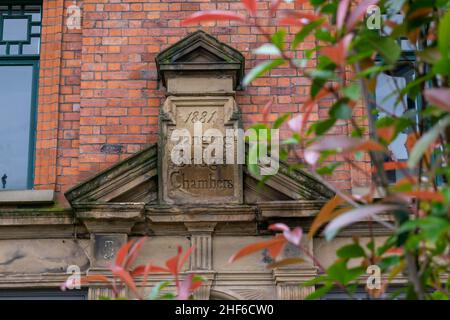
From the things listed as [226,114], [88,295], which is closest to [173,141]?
[226,114]

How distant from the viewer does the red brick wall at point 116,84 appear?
305 inches

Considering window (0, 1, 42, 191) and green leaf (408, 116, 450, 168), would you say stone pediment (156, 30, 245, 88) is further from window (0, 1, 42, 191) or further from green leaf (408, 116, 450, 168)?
green leaf (408, 116, 450, 168)

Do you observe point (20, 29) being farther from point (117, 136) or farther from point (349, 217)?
point (349, 217)

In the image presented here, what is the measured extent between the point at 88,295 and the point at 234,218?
1.39 metres

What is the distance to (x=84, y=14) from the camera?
8148mm

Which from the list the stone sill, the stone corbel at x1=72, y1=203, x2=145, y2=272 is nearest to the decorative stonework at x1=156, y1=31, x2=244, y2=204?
the stone corbel at x1=72, y1=203, x2=145, y2=272

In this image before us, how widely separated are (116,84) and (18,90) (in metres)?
1.03

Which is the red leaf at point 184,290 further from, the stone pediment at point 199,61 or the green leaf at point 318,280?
the stone pediment at point 199,61

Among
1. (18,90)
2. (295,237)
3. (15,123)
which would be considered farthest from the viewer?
(18,90)

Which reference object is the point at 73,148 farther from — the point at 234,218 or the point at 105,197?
the point at 234,218

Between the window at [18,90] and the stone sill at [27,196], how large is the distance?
258mm

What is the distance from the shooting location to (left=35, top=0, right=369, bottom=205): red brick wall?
7.74 metres

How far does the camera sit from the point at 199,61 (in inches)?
301

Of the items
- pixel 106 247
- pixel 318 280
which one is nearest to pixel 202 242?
pixel 106 247
